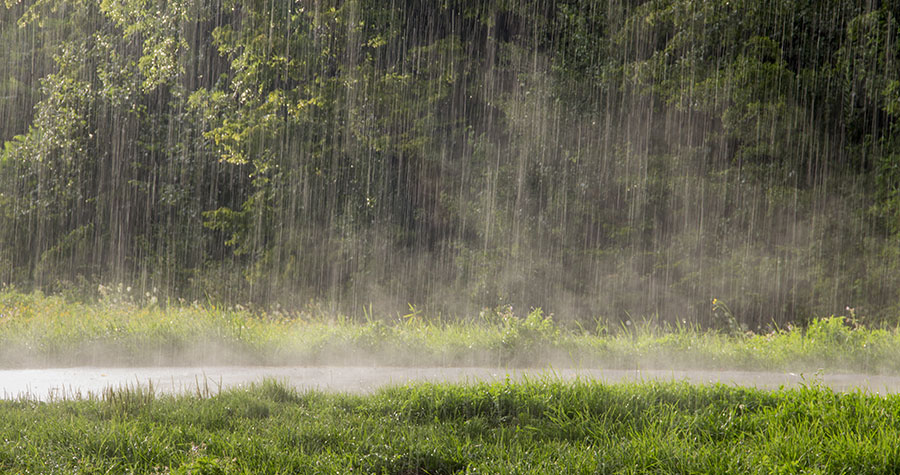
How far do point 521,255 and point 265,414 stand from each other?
23.7 ft

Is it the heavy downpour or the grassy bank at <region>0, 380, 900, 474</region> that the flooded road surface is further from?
the grassy bank at <region>0, 380, 900, 474</region>

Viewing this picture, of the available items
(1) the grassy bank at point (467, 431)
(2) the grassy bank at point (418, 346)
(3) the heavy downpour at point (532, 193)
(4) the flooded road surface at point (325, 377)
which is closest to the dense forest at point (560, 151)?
(3) the heavy downpour at point (532, 193)

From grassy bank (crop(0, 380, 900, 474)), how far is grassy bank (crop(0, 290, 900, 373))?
102 inches

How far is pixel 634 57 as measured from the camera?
11.8 metres

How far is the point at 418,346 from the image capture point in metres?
8.34

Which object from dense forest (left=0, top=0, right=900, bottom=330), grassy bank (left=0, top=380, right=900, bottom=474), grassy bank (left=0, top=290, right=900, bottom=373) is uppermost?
dense forest (left=0, top=0, right=900, bottom=330)

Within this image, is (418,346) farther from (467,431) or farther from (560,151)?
(560,151)

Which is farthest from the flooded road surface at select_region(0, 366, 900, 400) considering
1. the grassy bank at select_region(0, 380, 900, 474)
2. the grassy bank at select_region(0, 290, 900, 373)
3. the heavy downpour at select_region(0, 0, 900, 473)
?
the grassy bank at select_region(0, 380, 900, 474)

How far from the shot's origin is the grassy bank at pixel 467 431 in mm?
3932

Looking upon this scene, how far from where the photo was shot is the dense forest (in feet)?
34.9

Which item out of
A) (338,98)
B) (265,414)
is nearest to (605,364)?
(265,414)

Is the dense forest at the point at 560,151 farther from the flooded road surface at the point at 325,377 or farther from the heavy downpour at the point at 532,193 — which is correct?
the flooded road surface at the point at 325,377

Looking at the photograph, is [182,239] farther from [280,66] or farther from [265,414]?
[265,414]

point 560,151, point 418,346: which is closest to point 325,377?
point 418,346
